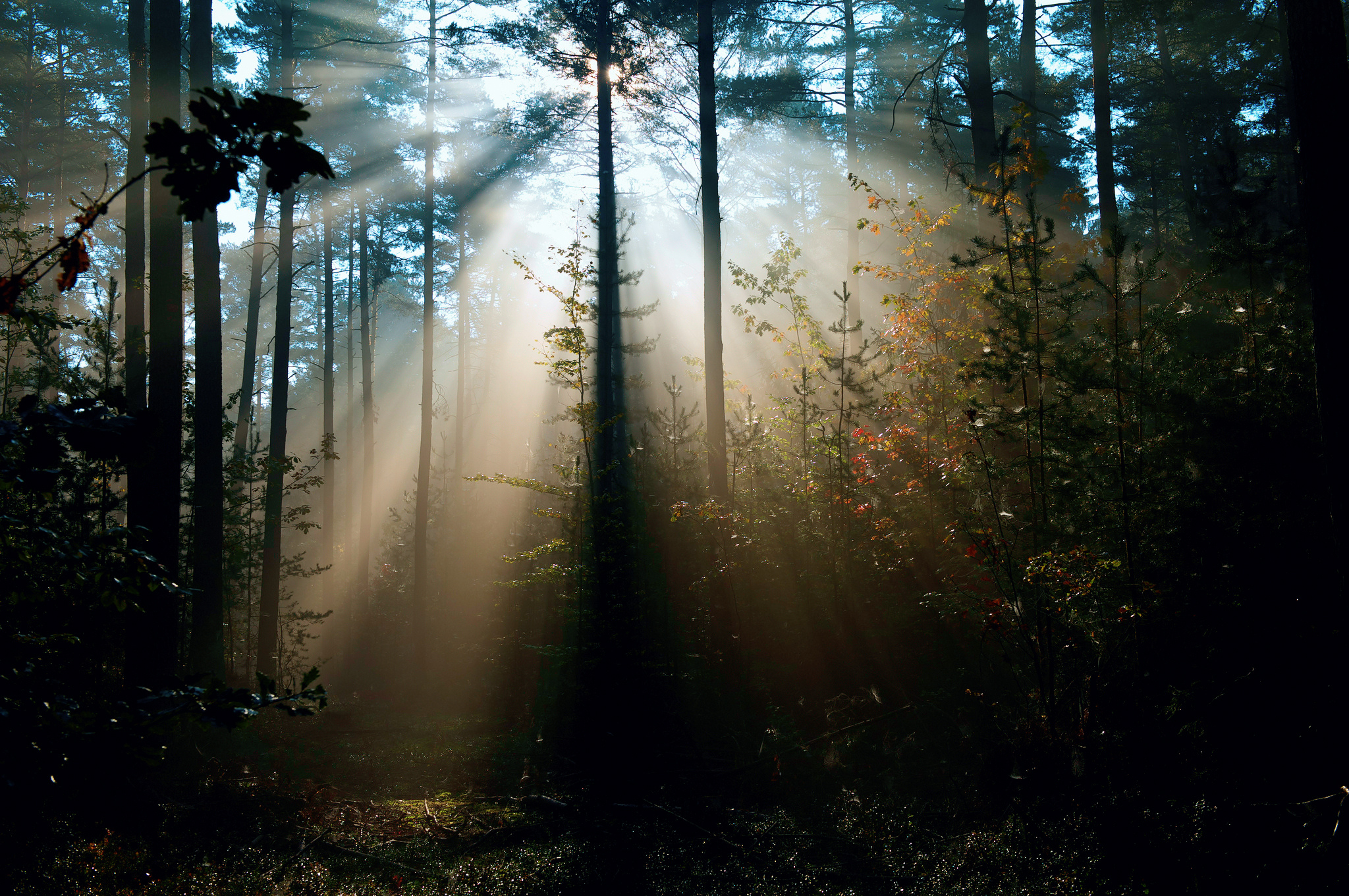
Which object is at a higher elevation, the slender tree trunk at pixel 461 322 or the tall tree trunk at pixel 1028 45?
the tall tree trunk at pixel 1028 45

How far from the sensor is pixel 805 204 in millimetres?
24469

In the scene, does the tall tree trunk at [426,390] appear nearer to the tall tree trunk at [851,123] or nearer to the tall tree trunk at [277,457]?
the tall tree trunk at [277,457]

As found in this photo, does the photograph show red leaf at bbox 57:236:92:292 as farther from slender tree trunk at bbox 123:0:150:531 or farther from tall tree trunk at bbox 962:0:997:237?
tall tree trunk at bbox 962:0:997:237

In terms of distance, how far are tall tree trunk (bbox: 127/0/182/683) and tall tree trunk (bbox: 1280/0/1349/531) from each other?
29.1 ft

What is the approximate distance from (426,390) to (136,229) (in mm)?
7372

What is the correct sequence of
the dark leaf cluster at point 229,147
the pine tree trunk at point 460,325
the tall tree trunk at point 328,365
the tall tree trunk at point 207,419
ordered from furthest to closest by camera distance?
the pine tree trunk at point 460,325, the tall tree trunk at point 328,365, the tall tree trunk at point 207,419, the dark leaf cluster at point 229,147

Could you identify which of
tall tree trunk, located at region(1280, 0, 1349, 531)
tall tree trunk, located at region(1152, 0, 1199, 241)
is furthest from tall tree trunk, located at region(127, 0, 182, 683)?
tall tree trunk, located at region(1152, 0, 1199, 241)

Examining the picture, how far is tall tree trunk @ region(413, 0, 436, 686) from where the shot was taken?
1652cm

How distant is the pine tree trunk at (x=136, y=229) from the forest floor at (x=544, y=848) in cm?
549

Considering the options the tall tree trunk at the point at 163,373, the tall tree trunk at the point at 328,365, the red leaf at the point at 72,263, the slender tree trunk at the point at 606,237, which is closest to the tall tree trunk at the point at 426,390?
the tall tree trunk at the point at 328,365

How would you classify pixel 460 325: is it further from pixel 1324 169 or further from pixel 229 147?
pixel 229 147

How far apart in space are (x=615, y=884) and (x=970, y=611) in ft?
11.1

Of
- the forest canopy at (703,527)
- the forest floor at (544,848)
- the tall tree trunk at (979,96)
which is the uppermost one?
the tall tree trunk at (979,96)

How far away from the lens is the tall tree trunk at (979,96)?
9852 millimetres
